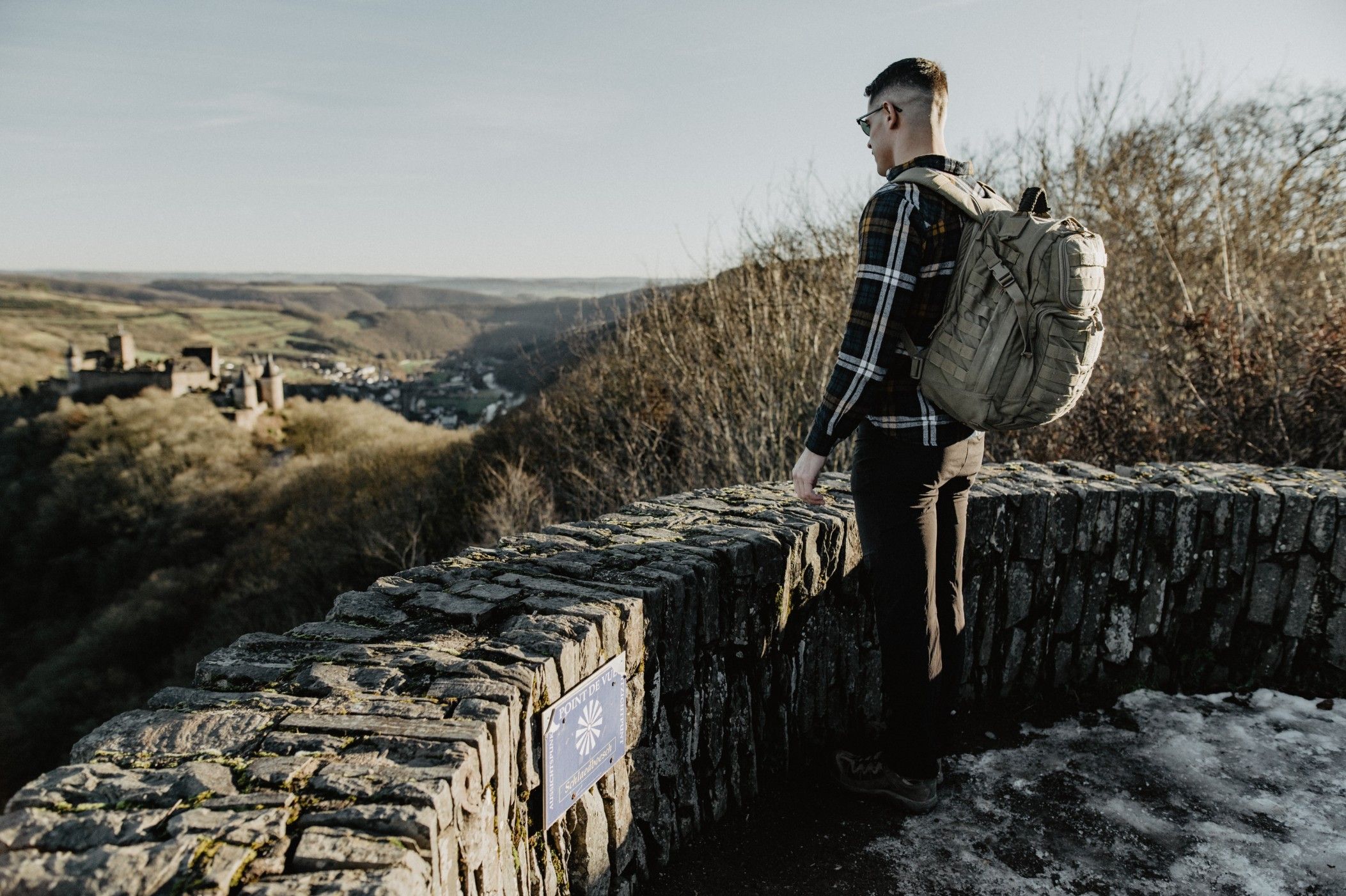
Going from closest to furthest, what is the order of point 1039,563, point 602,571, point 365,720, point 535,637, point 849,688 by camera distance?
point 365,720 → point 535,637 → point 602,571 → point 849,688 → point 1039,563

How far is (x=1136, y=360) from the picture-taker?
8.70 m

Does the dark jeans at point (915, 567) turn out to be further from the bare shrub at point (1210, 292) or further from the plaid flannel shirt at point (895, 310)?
the bare shrub at point (1210, 292)

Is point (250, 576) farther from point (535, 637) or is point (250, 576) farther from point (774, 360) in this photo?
point (535, 637)

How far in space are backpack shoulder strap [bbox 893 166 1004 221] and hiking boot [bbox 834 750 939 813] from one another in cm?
181

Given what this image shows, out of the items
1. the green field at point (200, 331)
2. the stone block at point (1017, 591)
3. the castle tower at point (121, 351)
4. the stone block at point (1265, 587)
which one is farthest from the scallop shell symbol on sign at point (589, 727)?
the green field at point (200, 331)

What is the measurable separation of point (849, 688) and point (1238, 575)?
1.88 meters

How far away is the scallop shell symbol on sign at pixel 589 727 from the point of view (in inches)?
79.7

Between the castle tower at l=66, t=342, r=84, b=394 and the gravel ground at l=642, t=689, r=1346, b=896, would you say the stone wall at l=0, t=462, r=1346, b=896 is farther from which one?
the castle tower at l=66, t=342, r=84, b=394

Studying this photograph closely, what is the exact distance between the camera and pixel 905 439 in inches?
95.0

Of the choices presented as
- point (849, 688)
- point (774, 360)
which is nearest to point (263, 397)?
point (774, 360)

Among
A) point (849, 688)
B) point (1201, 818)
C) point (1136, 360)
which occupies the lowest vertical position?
point (1201, 818)

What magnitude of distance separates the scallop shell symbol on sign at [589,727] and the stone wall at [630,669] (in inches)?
3.8

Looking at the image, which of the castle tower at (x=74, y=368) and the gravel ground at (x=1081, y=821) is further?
the castle tower at (x=74, y=368)

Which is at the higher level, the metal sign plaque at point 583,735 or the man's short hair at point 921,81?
the man's short hair at point 921,81
